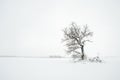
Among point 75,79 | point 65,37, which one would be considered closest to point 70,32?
point 65,37

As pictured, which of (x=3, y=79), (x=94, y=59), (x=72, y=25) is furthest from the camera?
(x=72, y=25)

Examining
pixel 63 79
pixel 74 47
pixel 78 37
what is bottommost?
pixel 63 79

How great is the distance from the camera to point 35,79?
1015 cm

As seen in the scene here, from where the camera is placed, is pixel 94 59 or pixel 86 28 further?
pixel 86 28

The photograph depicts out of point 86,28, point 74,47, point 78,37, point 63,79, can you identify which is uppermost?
point 86,28

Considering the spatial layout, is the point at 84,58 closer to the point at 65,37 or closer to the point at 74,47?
the point at 74,47

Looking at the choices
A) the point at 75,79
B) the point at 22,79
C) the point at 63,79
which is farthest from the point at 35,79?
the point at 75,79

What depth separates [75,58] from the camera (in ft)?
102

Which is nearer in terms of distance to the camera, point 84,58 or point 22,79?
point 22,79

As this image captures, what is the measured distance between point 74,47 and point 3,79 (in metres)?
22.4

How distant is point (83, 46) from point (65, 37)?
435cm

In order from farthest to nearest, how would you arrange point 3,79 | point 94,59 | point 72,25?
point 72,25 < point 94,59 < point 3,79

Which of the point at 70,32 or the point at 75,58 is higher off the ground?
the point at 70,32

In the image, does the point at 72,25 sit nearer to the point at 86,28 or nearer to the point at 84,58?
the point at 86,28
